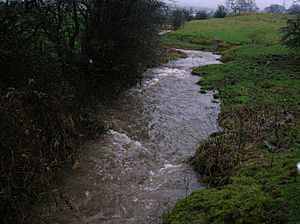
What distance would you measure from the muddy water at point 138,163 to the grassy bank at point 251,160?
0.57 metres

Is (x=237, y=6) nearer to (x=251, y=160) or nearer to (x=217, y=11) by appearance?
(x=217, y=11)

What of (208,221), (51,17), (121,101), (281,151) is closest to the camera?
(208,221)

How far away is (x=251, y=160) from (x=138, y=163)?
300 cm

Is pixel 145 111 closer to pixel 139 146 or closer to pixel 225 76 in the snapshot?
pixel 139 146

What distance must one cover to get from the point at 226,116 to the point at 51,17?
7.42 metres

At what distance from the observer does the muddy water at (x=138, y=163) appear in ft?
24.9

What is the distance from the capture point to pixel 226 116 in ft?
46.3

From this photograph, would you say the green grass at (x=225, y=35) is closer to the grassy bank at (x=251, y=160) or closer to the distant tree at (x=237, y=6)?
the grassy bank at (x=251, y=160)

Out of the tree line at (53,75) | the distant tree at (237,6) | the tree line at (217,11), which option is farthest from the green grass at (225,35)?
the distant tree at (237,6)

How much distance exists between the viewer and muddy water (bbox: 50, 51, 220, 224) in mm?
7578

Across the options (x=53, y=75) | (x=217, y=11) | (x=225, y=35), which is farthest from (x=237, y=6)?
(x=53, y=75)

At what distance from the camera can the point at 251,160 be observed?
30.5 feet

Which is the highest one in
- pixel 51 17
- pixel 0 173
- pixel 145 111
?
pixel 51 17

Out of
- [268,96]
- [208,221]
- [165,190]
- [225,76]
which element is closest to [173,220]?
[208,221]
